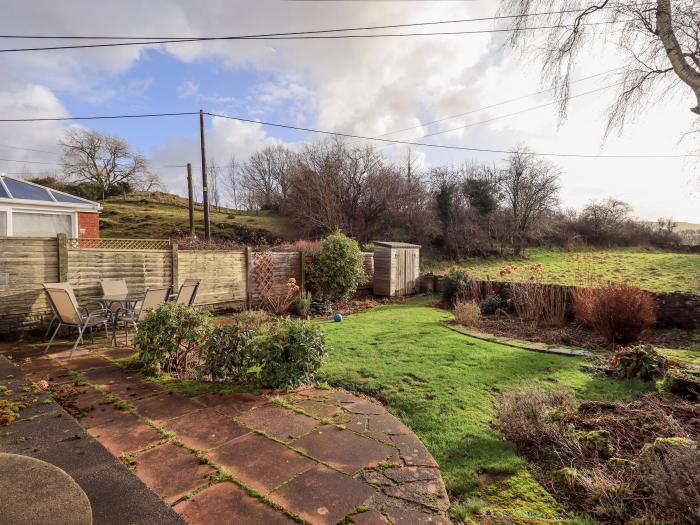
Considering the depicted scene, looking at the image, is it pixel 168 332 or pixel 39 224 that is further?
pixel 39 224

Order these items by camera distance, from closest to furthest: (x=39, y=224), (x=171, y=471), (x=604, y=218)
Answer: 1. (x=171, y=471)
2. (x=39, y=224)
3. (x=604, y=218)

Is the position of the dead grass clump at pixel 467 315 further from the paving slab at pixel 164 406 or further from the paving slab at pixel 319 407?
the paving slab at pixel 164 406

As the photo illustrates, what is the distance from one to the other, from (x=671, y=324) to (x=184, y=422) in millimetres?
8311

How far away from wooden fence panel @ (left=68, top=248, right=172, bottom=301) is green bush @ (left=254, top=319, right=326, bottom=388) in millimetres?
4519

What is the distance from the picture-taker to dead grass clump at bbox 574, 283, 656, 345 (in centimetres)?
546

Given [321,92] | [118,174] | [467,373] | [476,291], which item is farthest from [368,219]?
[118,174]

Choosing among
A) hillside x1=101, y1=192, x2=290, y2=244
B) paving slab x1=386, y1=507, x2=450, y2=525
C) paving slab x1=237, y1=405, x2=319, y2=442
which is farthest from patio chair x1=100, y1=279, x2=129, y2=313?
hillside x1=101, y1=192, x2=290, y2=244

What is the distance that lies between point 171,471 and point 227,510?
548mm

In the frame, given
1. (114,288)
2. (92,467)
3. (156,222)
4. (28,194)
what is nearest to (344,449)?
(92,467)

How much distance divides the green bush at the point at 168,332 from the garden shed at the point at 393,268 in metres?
7.70

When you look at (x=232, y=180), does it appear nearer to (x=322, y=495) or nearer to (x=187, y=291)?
(x=187, y=291)

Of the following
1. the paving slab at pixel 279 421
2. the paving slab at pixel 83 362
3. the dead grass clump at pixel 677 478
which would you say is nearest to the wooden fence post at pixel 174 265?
the paving slab at pixel 83 362

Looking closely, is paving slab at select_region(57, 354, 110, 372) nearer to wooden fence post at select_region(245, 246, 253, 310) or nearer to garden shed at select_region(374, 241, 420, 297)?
wooden fence post at select_region(245, 246, 253, 310)

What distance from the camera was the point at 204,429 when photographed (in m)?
2.60
